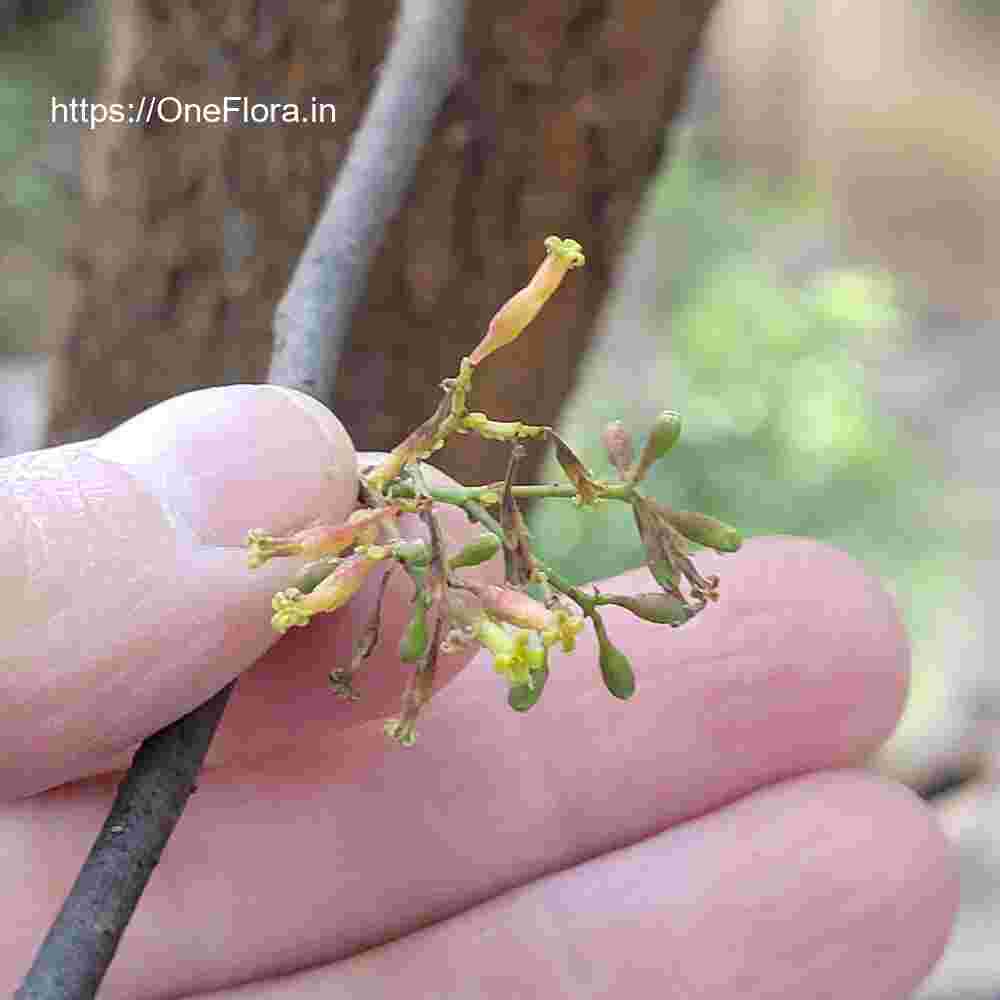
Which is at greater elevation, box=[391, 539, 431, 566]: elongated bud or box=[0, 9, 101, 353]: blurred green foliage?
box=[391, 539, 431, 566]: elongated bud

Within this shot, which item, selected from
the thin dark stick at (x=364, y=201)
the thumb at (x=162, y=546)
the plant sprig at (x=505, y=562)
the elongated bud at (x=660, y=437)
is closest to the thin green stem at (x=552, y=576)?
the plant sprig at (x=505, y=562)

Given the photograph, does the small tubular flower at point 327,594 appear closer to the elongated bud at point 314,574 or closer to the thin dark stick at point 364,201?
the elongated bud at point 314,574

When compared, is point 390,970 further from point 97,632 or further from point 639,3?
point 639,3

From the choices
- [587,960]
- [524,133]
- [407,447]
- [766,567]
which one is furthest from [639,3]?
[587,960]

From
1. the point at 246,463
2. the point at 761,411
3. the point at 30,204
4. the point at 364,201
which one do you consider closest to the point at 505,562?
the point at 246,463

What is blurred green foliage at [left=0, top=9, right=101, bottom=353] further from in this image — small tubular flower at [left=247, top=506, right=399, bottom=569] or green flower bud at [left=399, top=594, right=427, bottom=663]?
green flower bud at [left=399, top=594, right=427, bottom=663]

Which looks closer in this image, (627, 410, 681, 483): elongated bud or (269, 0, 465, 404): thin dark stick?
(627, 410, 681, 483): elongated bud

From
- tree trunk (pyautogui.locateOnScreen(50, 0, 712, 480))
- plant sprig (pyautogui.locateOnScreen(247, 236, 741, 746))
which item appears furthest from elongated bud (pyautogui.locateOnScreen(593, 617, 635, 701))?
tree trunk (pyautogui.locateOnScreen(50, 0, 712, 480))
